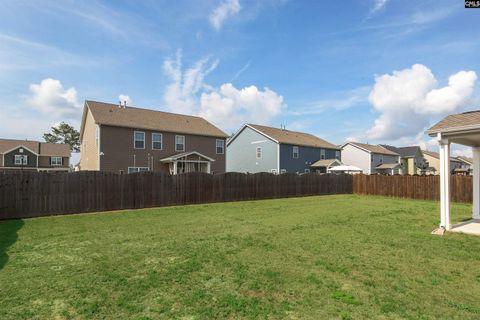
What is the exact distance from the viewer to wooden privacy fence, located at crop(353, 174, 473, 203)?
1722cm

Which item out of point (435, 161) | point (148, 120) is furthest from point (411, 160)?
point (148, 120)

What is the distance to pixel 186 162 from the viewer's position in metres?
24.1

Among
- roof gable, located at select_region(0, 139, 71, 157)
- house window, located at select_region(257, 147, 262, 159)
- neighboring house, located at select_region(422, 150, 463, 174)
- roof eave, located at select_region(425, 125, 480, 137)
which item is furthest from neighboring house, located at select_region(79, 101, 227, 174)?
neighboring house, located at select_region(422, 150, 463, 174)

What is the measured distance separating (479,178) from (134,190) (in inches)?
537

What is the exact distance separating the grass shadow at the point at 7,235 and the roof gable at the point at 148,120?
12.0 metres

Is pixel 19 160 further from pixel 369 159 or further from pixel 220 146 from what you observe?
pixel 369 159

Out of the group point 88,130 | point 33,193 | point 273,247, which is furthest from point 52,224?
point 88,130

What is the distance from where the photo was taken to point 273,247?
666 centimetres

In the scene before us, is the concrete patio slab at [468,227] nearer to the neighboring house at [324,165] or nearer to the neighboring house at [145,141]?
the neighboring house at [145,141]

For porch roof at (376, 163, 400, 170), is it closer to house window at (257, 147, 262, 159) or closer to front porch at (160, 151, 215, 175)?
house window at (257, 147, 262, 159)

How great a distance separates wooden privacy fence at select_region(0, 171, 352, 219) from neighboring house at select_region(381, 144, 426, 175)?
34151 mm

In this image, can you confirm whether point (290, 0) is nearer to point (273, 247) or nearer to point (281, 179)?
point (273, 247)

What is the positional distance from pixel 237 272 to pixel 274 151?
26438mm

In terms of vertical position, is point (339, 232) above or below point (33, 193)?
below
